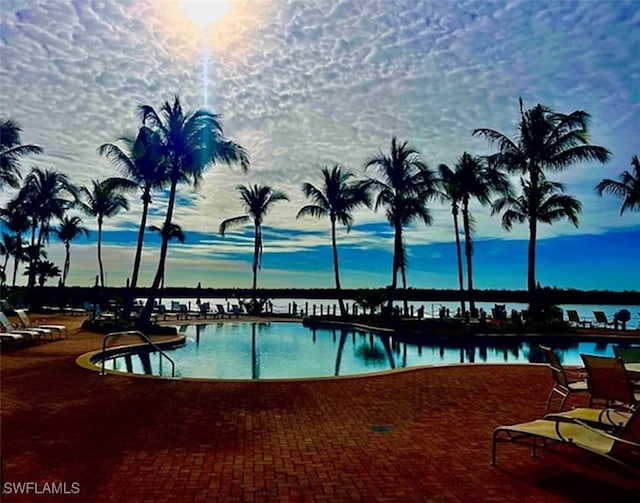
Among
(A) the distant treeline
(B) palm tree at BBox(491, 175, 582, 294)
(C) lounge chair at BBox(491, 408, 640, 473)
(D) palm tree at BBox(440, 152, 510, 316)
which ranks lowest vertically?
(C) lounge chair at BBox(491, 408, 640, 473)

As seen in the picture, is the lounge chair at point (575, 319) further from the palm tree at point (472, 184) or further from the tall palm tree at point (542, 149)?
the palm tree at point (472, 184)

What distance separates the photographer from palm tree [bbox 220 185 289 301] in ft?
98.9

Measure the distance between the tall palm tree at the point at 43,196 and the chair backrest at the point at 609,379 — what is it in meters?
30.5

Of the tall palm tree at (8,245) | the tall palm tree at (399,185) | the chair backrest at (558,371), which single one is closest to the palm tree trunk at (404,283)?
the tall palm tree at (399,185)

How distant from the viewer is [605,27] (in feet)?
27.1

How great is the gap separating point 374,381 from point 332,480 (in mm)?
4711

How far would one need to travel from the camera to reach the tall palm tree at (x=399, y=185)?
2353cm

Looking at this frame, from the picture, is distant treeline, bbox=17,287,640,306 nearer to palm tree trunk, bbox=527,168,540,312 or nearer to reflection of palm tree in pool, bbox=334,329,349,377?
reflection of palm tree in pool, bbox=334,329,349,377

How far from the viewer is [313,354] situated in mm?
14781

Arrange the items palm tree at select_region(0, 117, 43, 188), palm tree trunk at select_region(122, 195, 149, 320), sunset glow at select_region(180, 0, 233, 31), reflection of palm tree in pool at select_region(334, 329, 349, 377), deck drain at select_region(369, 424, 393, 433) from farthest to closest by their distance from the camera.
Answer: palm tree at select_region(0, 117, 43, 188) → palm tree trunk at select_region(122, 195, 149, 320) → reflection of palm tree in pool at select_region(334, 329, 349, 377) → sunset glow at select_region(180, 0, 233, 31) → deck drain at select_region(369, 424, 393, 433)

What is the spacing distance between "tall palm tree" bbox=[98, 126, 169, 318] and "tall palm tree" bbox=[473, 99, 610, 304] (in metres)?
13.5

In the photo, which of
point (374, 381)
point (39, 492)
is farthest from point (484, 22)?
point (39, 492)

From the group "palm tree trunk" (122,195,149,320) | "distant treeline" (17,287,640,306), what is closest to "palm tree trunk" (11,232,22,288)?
"distant treeline" (17,287,640,306)

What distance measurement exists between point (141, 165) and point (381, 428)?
1571 cm
